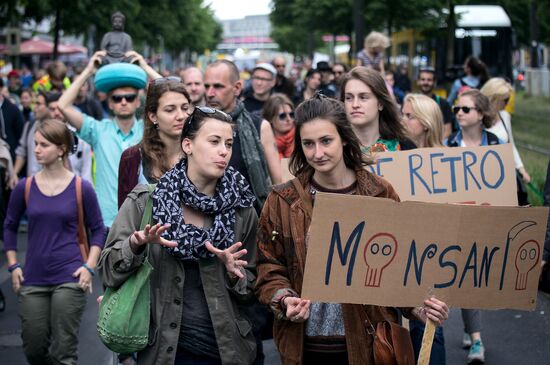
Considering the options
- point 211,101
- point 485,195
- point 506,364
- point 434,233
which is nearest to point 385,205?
point 434,233

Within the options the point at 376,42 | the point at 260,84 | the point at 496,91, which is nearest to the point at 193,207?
the point at 496,91

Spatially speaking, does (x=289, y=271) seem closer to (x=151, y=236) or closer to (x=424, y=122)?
(x=151, y=236)

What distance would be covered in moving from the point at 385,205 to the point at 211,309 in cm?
82

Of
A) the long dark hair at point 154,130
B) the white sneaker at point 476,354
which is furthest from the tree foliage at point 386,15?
the long dark hair at point 154,130

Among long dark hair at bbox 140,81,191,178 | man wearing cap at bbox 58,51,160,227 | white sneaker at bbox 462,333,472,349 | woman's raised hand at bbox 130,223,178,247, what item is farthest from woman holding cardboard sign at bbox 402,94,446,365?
woman's raised hand at bbox 130,223,178,247

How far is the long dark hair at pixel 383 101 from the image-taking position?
5.49m

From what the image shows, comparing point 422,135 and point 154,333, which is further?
point 422,135

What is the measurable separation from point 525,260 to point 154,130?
2.05m

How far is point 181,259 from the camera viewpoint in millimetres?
3906

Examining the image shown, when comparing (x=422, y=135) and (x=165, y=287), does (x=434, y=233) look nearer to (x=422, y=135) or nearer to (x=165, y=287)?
(x=165, y=287)

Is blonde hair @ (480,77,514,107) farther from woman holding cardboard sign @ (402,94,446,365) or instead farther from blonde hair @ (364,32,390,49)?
blonde hair @ (364,32,390,49)

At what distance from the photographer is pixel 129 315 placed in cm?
384

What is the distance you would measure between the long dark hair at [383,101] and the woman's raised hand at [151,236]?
2.14 meters

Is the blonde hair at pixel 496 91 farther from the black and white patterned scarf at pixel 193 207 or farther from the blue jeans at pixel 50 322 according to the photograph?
the black and white patterned scarf at pixel 193 207
